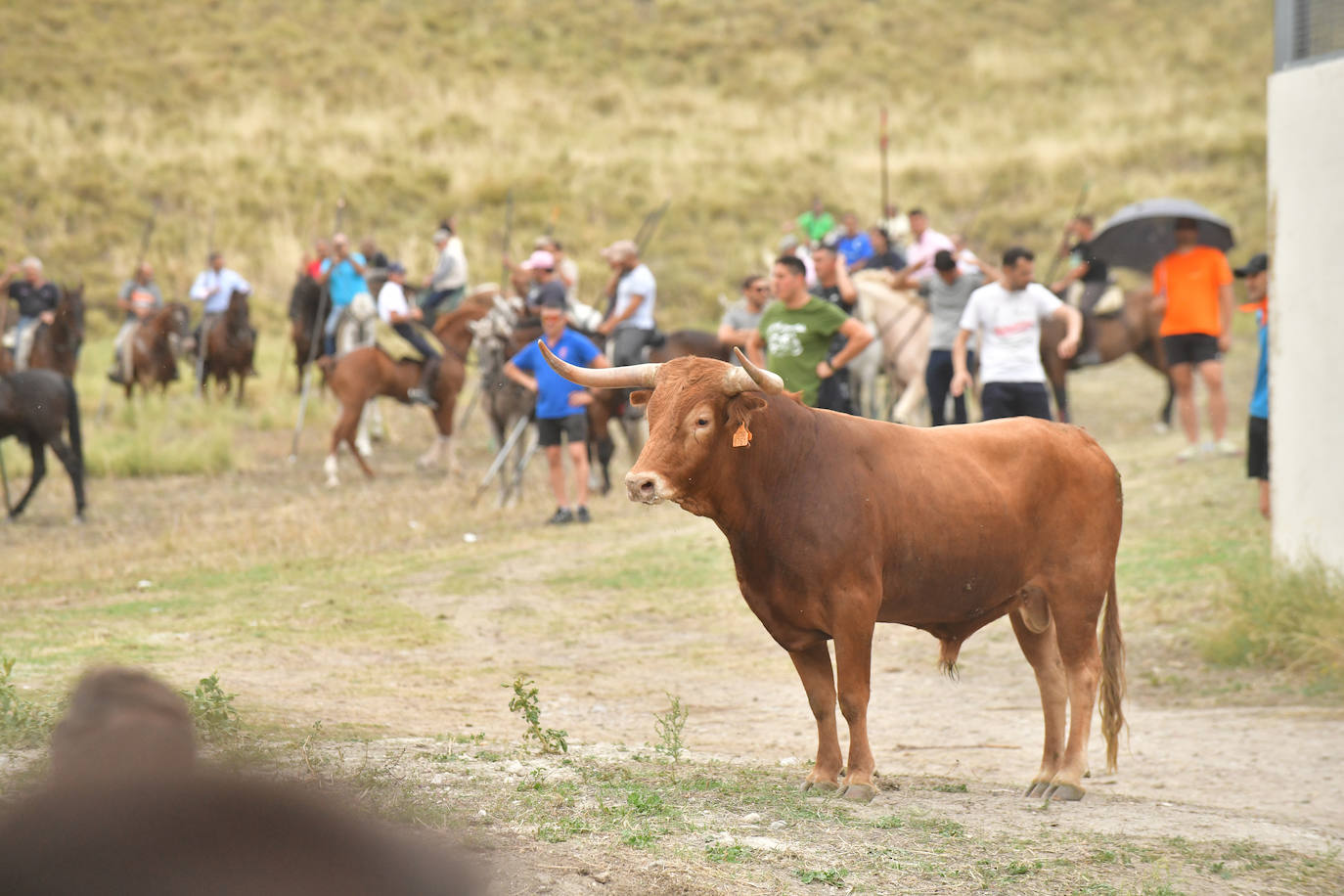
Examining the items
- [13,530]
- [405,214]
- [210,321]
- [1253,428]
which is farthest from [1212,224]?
[405,214]

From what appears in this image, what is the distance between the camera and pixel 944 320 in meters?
13.8

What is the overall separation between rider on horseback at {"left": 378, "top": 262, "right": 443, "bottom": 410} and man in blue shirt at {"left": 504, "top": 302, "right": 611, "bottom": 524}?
3.91 meters

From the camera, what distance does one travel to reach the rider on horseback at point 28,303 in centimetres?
2038

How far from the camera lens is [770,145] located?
40250mm

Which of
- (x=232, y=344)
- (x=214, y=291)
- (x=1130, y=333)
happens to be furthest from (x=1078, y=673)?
(x=214, y=291)

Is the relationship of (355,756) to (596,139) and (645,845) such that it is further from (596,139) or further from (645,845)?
(596,139)

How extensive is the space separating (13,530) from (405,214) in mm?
20798

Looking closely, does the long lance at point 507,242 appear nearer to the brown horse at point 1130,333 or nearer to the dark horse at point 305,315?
the dark horse at point 305,315

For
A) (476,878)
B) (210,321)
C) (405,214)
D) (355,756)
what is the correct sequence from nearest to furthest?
(476,878) → (355,756) → (210,321) → (405,214)

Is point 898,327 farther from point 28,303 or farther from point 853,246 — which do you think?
point 28,303

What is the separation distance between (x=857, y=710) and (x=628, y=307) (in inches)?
417

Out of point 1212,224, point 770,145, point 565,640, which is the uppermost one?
point 770,145

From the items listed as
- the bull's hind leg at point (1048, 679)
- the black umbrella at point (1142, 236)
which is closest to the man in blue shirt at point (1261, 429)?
the bull's hind leg at point (1048, 679)

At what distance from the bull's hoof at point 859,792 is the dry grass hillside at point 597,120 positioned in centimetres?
2375
